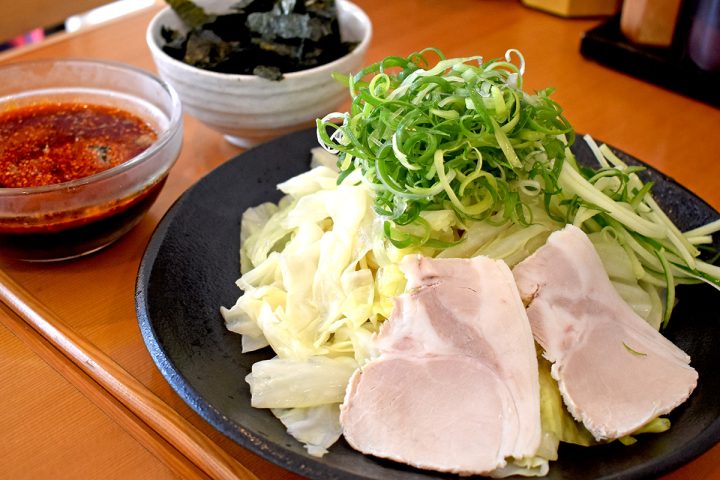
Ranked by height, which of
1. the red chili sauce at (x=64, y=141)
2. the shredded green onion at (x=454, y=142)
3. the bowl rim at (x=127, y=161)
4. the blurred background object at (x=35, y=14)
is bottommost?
the blurred background object at (x=35, y=14)

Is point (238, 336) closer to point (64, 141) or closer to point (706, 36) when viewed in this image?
point (64, 141)

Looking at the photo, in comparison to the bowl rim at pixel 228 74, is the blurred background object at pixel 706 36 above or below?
below

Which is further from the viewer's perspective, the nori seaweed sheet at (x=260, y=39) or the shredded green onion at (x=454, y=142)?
the nori seaweed sheet at (x=260, y=39)

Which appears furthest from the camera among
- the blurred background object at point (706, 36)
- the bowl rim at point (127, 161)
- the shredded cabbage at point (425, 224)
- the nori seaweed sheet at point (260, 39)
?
the blurred background object at point (706, 36)

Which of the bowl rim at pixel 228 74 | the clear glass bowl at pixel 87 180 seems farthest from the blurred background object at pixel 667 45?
the clear glass bowl at pixel 87 180

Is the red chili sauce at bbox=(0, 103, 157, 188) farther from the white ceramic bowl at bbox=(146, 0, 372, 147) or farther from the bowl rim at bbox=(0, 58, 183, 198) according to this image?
the white ceramic bowl at bbox=(146, 0, 372, 147)

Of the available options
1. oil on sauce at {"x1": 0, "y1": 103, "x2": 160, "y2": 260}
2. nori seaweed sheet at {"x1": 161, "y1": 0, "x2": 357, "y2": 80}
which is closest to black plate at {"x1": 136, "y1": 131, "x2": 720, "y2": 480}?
oil on sauce at {"x1": 0, "y1": 103, "x2": 160, "y2": 260}

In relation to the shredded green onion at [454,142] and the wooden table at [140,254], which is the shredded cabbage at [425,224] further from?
the wooden table at [140,254]

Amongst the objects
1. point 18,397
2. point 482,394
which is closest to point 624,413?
point 482,394
